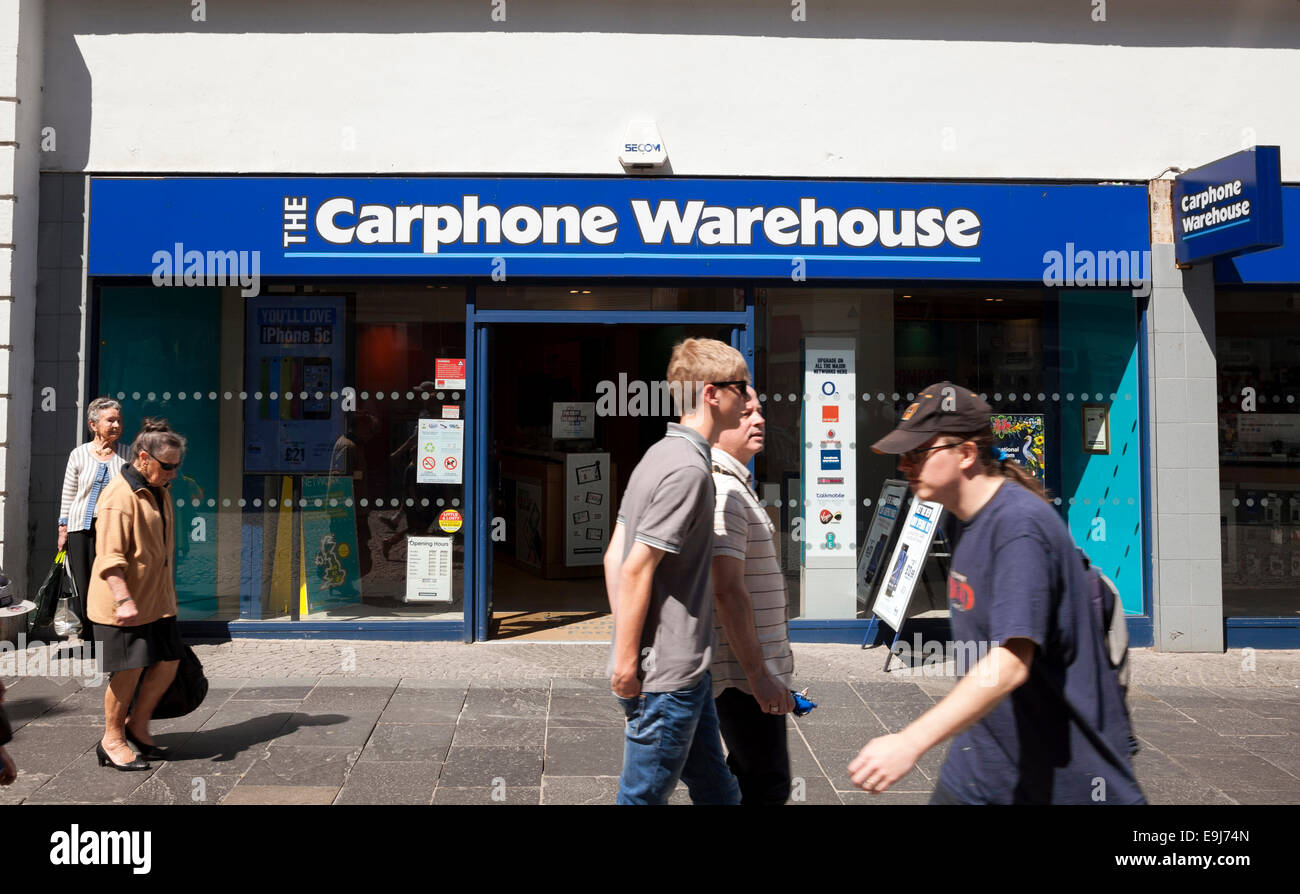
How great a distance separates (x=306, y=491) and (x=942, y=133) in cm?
566

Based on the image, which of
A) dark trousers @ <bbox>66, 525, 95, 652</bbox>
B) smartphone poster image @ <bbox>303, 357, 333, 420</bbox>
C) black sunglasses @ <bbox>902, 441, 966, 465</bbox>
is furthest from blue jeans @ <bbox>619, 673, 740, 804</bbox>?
smartphone poster image @ <bbox>303, 357, 333, 420</bbox>

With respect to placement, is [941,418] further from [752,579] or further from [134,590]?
[134,590]

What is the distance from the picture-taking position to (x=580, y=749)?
19.1ft

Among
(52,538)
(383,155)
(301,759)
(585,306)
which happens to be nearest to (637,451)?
(585,306)

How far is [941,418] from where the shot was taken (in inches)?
110

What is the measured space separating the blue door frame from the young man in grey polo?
16.1 feet

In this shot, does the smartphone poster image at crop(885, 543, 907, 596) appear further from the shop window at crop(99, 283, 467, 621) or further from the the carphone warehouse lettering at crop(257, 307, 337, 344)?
the the carphone warehouse lettering at crop(257, 307, 337, 344)

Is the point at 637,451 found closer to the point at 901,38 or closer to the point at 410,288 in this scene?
the point at 410,288

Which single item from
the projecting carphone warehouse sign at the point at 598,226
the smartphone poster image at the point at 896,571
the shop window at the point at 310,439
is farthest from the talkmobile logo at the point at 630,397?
the smartphone poster image at the point at 896,571

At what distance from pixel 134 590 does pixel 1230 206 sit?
286 inches

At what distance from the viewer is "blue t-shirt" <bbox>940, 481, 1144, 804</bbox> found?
2541 millimetres

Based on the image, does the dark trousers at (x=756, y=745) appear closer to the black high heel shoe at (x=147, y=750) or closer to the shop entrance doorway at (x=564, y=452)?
the black high heel shoe at (x=147, y=750)

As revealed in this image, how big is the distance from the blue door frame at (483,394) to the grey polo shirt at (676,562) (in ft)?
16.3
